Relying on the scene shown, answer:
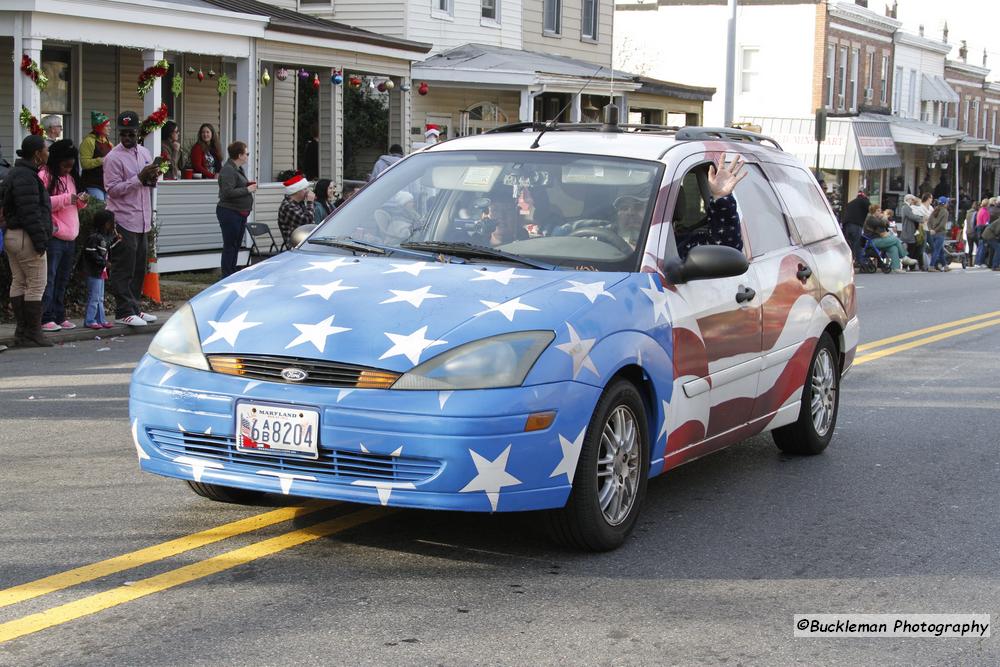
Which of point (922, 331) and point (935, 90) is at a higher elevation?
point (935, 90)

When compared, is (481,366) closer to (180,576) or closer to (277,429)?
(277,429)

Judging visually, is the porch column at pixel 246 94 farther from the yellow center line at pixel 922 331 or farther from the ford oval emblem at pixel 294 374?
the ford oval emblem at pixel 294 374

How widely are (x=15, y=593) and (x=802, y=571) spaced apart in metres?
3.05

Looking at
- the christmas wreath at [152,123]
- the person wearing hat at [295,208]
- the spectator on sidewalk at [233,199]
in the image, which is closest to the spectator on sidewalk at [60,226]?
the spectator on sidewalk at [233,199]

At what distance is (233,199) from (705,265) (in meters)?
11.2

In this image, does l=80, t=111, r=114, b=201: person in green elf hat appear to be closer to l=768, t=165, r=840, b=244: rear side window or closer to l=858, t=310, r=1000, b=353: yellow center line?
l=858, t=310, r=1000, b=353: yellow center line

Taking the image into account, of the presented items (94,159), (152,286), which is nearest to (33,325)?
(152,286)

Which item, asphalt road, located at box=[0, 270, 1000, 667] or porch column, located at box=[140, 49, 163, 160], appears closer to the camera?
asphalt road, located at box=[0, 270, 1000, 667]

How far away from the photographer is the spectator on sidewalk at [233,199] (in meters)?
16.5

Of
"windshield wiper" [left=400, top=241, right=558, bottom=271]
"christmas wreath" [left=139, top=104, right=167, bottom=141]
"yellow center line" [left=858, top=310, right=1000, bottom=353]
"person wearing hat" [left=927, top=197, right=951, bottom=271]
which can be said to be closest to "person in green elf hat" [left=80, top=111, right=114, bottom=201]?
"christmas wreath" [left=139, top=104, right=167, bottom=141]

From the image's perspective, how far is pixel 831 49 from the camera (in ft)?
164

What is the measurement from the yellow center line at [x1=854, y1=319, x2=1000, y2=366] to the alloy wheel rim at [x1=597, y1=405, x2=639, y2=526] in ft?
23.2

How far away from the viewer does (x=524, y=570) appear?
541 centimetres

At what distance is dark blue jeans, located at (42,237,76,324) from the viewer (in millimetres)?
13000
